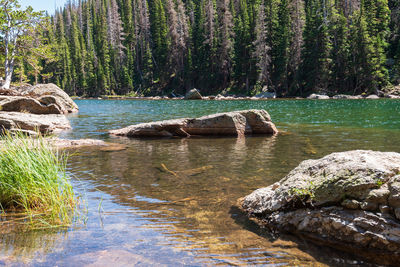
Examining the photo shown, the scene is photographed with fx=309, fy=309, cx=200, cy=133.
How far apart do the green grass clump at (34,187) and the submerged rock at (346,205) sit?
9.82 feet

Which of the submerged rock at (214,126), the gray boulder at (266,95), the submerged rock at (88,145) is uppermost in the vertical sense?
the gray boulder at (266,95)

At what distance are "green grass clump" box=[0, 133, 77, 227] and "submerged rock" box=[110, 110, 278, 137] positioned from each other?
9.49 m

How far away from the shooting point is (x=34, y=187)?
15.7 ft

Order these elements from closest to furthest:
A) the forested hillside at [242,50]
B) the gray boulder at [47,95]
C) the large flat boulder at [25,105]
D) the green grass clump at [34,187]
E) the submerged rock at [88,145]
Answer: the green grass clump at [34,187]
the submerged rock at [88,145]
the large flat boulder at [25,105]
the gray boulder at [47,95]
the forested hillside at [242,50]

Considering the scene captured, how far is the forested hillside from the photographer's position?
55594 millimetres

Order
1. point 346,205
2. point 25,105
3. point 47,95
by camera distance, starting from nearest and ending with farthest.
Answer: point 346,205 < point 25,105 < point 47,95

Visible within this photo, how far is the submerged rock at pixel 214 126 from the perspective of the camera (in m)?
14.4

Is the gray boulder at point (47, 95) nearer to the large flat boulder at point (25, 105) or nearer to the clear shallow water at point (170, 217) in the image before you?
the large flat boulder at point (25, 105)

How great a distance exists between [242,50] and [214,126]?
5845 centimetres

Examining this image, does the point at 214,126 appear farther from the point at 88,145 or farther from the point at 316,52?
the point at 316,52

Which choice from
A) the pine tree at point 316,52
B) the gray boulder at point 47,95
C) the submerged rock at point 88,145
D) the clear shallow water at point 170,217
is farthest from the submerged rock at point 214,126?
the pine tree at point 316,52

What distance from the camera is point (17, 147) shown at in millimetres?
5238

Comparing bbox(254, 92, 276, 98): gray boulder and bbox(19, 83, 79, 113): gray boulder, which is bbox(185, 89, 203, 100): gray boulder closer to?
bbox(254, 92, 276, 98): gray boulder

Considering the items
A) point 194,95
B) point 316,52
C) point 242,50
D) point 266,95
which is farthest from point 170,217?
point 242,50
